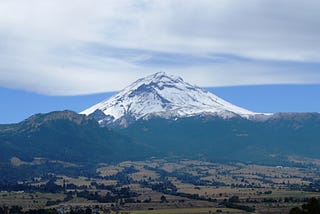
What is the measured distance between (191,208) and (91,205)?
30.5 m

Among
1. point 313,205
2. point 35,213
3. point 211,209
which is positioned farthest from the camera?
point 211,209

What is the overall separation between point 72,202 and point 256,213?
61882 millimetres

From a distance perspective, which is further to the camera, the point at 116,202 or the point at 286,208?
the point at 116,202

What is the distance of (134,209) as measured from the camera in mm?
175500

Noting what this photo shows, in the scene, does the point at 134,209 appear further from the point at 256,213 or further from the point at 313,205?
the point at 313,205

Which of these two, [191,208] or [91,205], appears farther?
[91,205]

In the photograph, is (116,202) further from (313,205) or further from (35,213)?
(313,205)

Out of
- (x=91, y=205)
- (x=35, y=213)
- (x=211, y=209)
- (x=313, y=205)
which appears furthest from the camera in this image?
(x=91, y=205)

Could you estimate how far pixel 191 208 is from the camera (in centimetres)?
17825

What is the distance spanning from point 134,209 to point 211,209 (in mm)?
20496

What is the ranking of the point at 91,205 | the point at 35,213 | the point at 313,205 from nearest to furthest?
1. the point at 313,205
2. the point at 35,213
3. the point at 91,205

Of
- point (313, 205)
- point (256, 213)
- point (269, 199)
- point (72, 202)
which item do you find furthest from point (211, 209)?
point (313, 205)

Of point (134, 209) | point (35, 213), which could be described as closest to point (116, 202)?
point (134, 209)

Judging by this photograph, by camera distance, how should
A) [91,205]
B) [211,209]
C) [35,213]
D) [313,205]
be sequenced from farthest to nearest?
1. [91,205]
2. [211,209]
3. [35,213]
4. [313,205]
